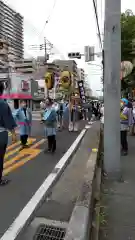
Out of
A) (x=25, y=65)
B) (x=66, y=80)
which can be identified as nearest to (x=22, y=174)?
(x=66, y=80)

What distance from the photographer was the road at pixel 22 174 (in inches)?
170

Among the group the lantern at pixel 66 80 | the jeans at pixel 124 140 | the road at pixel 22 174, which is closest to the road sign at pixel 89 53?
the lantern at pixel 66 80

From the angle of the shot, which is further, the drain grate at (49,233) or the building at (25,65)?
the building at (25,65)

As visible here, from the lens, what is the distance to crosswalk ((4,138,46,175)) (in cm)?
725

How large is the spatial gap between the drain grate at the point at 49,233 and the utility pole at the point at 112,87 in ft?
9.35

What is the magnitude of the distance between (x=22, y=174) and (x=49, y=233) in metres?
3.16

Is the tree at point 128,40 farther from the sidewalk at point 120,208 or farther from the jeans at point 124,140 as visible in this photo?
the sidewalk at point 120,208

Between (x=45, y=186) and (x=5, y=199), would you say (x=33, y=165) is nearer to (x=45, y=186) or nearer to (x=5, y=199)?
(x=45, y=186)

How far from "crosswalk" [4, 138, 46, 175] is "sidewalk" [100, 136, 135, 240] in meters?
2.65

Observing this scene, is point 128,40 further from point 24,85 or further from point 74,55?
point 24,85

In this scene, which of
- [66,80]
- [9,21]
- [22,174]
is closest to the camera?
[22,174]

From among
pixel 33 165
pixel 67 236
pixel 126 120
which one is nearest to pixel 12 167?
pixel 33 165

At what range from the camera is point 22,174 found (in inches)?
254

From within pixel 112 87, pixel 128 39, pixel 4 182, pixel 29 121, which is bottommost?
pixel 4 182
